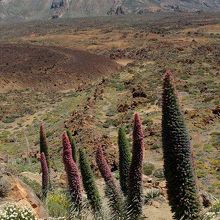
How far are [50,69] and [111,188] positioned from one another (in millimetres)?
49526

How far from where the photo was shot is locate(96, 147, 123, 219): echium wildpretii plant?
822cm

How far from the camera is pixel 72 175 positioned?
774 cm

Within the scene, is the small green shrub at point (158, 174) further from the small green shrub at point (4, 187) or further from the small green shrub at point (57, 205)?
the small green shrub at point (4, 187)

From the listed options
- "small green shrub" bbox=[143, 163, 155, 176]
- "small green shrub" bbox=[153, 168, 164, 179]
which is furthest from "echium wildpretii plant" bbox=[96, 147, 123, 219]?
"small green shrub" bbox=[143, 163, 155, 176]

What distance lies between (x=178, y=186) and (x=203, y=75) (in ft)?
130

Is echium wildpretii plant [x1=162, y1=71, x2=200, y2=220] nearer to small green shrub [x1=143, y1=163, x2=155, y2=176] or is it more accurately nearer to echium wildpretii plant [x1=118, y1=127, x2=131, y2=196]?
echium wildpretii plant [x1=118, y1=127, x2=131, y2=196]

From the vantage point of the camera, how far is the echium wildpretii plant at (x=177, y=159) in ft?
19.9

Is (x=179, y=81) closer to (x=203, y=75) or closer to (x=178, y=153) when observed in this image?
(x=203, y=75)

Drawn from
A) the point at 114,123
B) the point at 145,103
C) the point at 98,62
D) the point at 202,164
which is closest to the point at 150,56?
the point at 98,62

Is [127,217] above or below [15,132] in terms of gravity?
above

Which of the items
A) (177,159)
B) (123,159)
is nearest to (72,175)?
(123,159)

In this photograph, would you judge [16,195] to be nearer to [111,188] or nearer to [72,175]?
[111,188]

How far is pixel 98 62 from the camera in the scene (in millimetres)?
61969

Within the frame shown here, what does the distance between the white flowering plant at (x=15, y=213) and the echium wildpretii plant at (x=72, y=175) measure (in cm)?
93
